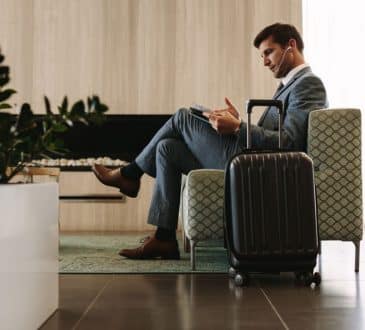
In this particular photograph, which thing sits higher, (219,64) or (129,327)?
(219,64)

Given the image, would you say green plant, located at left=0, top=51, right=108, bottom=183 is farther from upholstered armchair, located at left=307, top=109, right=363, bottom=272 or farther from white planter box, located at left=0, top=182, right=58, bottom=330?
upholstered armchair, located at left=307, top=109, right=363, bottom=272

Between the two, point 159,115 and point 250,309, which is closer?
point 250,309

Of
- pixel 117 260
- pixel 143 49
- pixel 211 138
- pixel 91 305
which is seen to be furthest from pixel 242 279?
pixel 143 49

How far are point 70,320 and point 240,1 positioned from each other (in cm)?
372

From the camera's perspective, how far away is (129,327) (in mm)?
1410

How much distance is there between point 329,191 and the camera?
2350 millimetres

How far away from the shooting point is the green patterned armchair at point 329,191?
2.33 m

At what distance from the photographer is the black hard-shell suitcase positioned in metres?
1.92

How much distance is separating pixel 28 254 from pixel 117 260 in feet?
4.46

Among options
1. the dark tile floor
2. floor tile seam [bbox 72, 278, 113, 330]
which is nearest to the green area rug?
the dark tile floor

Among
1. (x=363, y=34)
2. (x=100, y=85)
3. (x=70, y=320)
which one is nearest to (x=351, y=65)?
(x=363, y=34)

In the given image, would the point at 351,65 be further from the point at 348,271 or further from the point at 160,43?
the point at 348,271

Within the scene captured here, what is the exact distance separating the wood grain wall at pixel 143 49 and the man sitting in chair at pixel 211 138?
203cm

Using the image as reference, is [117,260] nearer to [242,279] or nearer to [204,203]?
[204,203]
